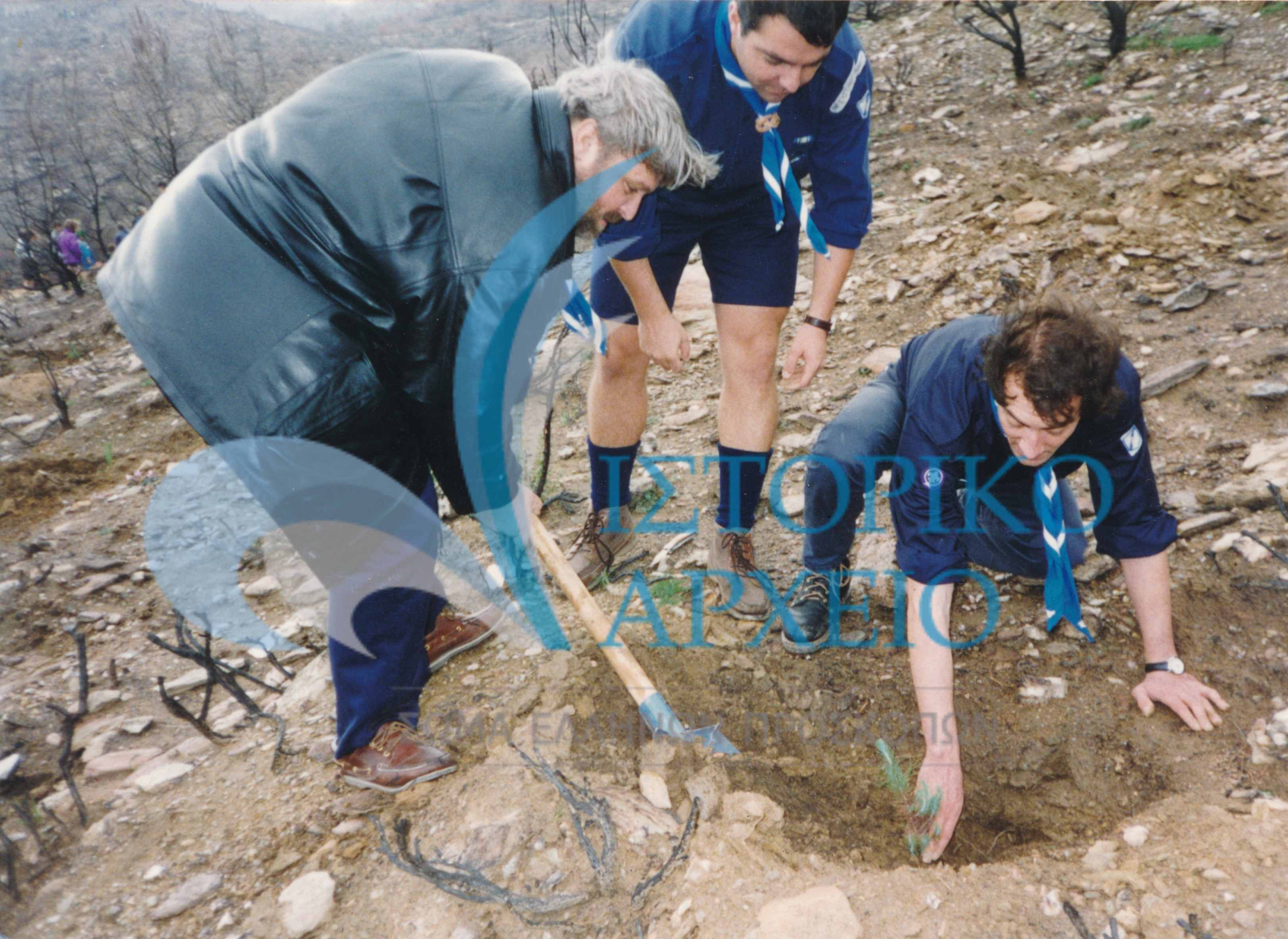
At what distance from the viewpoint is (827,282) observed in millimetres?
2244

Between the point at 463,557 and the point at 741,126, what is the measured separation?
184 cm

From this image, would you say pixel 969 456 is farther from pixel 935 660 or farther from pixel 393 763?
pixel 393 763

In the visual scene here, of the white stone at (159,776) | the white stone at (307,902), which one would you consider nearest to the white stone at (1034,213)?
the white stone at (307,902)

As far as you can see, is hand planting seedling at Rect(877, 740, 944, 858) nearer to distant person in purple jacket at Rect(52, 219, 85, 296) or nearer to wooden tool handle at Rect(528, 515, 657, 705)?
wooden tool handle at Rect(528, 515, 657, 705)

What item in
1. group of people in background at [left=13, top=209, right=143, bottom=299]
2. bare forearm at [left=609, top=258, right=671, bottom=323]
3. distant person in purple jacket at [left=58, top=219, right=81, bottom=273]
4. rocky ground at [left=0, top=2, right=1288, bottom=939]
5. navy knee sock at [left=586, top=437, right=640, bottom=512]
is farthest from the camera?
distant person in purple jacket at [left=58, top=219, right=81, bottom=273]

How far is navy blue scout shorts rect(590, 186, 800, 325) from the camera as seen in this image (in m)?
2.13

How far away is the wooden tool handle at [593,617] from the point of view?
1.98m

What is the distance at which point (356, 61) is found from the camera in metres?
1.54

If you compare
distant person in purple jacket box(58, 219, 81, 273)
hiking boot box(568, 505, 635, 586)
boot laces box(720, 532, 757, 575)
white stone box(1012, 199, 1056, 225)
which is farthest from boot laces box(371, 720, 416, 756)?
distant person in purple jacket box(58, 219, 81, 273)

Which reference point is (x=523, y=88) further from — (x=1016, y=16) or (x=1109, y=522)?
(x=1016, y=16)

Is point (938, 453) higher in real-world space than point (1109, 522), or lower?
higher

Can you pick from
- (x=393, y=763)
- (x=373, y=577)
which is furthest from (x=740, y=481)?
(x=393, y=763)

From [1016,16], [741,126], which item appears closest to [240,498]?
[741,126]

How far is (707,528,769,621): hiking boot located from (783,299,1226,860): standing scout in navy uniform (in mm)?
338
